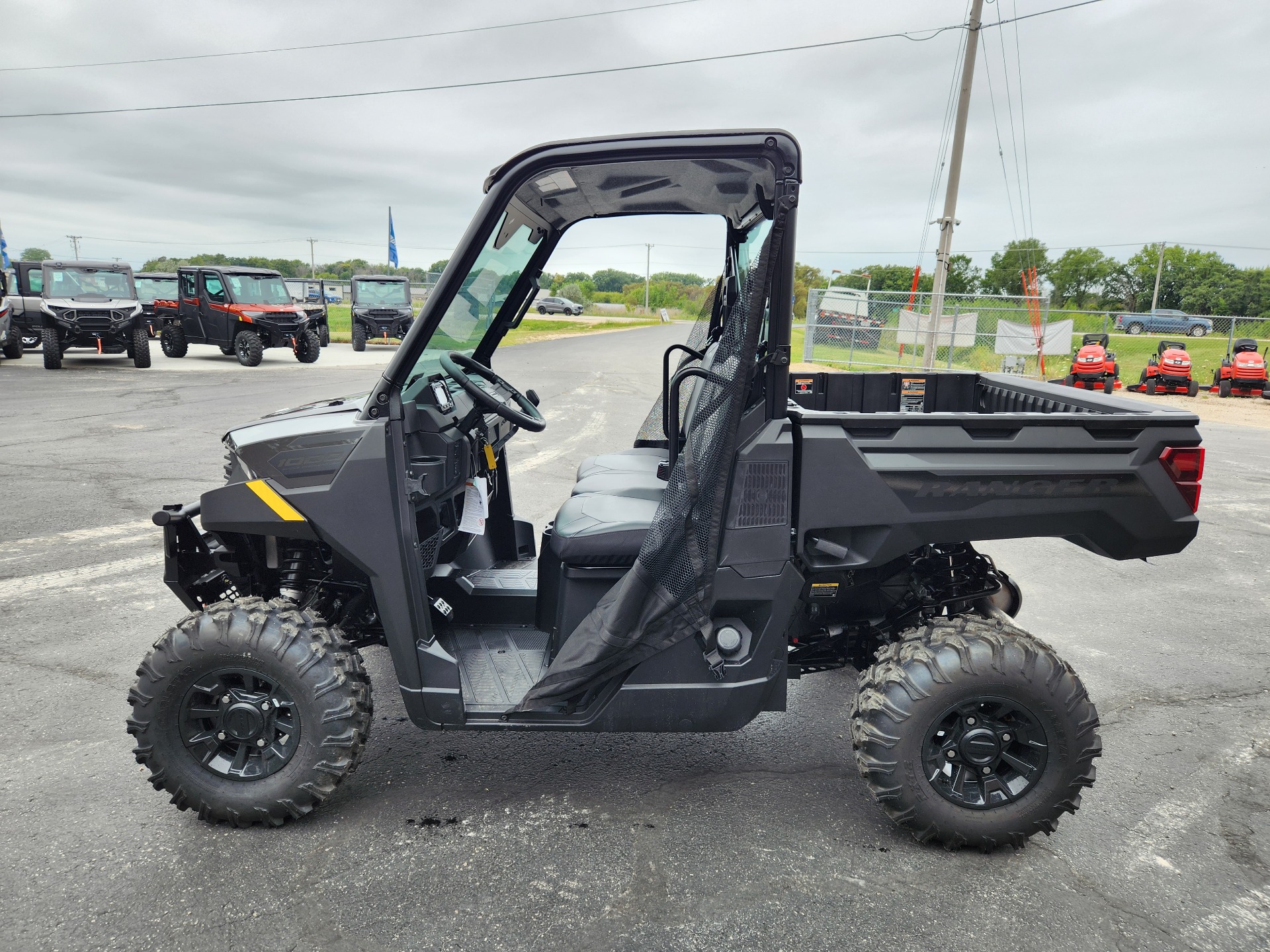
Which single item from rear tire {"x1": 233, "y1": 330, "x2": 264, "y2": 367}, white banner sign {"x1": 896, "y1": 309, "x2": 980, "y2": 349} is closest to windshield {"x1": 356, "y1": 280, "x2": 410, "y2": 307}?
rear tire {"x1": 233, "y1": 330, "x2": 264, "y2": 367}

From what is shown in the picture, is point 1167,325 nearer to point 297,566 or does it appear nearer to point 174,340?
point 174,340

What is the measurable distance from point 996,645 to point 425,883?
1.86 m

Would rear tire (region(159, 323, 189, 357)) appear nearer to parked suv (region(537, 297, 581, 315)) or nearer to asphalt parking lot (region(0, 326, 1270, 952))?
asphalt parking lot (region(0, 326, 1270, 952))

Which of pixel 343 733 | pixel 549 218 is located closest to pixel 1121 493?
pixel 549 218

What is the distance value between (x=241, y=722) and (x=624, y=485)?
5.21 feet

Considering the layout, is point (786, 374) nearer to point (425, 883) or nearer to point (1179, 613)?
point (425, 883)

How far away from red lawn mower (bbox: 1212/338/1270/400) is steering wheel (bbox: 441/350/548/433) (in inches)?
788

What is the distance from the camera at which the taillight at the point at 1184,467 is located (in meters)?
2.54

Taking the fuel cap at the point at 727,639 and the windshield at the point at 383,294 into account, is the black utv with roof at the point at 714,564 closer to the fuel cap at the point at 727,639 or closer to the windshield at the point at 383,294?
the fuel cap at the point at 727,639

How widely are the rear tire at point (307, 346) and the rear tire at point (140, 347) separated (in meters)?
3.04

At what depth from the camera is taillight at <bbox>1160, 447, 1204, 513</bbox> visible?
2.54 m

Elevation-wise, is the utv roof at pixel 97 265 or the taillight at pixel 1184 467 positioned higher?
the utv roof at pixel 97 265

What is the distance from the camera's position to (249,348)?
18.2m

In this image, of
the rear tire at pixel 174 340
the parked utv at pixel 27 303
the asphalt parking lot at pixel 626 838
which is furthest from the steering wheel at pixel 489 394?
the rear tire at pixel 174 340
